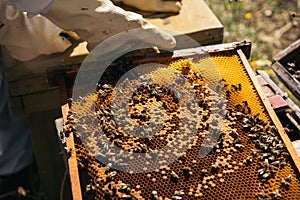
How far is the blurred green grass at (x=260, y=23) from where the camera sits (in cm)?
553

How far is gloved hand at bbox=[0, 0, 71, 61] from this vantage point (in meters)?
3.44

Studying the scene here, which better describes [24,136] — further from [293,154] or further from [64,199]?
[293,154]

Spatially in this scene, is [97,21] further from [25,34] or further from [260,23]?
[260,23]

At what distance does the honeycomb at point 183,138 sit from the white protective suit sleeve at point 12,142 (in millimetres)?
1528

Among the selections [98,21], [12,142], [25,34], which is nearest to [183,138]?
[98,21]

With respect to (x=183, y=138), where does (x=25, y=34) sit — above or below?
above

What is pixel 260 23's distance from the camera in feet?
19.1

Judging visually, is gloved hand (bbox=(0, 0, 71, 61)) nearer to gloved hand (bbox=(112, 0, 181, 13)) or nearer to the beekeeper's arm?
the beekeeper's arm

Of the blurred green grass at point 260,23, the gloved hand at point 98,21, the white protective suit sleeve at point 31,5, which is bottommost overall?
the blurred green grass at point 260,23

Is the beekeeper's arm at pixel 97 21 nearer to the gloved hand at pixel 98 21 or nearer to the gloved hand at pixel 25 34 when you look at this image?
the gloved hand at pixel 98 21

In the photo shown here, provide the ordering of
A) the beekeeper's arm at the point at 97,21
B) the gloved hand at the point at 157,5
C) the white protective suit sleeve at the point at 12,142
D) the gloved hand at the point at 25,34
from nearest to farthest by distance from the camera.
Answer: the beekeeper's arm at the point at 97,21 → the gloved hand at the point at 25,34 → the gloved hand at the point at 157,5 → the white protective suit sleeve at the point at 12,142

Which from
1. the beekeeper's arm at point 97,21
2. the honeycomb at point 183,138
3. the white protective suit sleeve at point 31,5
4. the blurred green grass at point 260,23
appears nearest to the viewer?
the honeycomb at point 183,138

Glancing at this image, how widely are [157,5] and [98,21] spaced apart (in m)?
0.85

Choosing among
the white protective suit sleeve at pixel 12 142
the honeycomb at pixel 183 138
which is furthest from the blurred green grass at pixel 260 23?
the white protective suit sleeve at pixel 12 142
